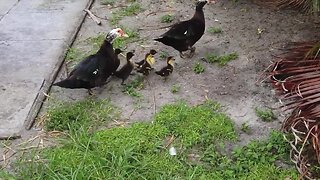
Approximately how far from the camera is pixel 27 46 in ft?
16.0

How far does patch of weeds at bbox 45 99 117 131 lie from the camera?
353cm

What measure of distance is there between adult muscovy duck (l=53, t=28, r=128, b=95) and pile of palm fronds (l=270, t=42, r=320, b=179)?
127 cm

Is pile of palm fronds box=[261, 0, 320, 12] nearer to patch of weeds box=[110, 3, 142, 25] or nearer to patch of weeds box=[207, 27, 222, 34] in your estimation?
patch of weeds box=[207, 27, 222, 34]

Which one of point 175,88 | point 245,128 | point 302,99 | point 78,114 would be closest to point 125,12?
point 175,88

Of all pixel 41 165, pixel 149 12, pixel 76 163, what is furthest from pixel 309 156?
pixel 149 12

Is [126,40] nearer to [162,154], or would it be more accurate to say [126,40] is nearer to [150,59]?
[150,59]

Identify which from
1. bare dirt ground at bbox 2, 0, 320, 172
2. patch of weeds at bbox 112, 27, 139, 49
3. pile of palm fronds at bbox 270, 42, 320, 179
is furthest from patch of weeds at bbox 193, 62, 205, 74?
patch of weeds at bbox 112, 27, 139, 49

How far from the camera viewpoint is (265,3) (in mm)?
5812

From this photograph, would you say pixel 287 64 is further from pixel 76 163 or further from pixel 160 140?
pixel 76 163

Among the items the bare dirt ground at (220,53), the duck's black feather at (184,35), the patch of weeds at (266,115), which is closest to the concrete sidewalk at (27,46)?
the bare dirt ground at (220,53)

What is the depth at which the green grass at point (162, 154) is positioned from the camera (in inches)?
117

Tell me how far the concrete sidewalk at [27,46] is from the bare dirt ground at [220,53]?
17 cm

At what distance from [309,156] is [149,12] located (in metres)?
3.16

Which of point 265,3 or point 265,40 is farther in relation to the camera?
point 265,3
